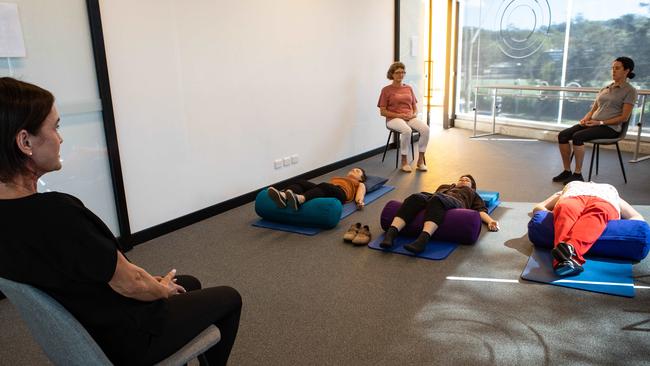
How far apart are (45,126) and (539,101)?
7.29m

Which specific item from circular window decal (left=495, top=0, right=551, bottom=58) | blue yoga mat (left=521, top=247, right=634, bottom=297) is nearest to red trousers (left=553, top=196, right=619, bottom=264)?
blue yoga mat (left=521, top=247, right=634, bottom=297)

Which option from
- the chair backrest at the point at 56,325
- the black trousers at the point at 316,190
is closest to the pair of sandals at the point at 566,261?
the black trousers at the point at 316,190

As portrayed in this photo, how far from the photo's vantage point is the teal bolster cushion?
12.3ft

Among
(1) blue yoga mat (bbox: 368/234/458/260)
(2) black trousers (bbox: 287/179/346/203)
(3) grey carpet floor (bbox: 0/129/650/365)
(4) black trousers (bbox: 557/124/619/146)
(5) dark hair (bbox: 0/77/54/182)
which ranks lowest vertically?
(3) grey carpet floor (bbox: 0/129/650/365)

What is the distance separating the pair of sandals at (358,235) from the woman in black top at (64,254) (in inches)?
81.2

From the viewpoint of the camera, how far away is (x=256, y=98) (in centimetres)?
455

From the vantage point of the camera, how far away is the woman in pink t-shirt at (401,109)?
5754 millimetres

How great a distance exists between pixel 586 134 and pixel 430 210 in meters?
2.37

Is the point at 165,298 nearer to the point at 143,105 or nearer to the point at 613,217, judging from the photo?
the point at 143,105

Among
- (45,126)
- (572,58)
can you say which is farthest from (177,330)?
(572,58)

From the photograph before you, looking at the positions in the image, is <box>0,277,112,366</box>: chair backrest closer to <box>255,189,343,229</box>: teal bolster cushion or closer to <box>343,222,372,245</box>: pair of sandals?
<box>343,222,372,245</box>: pair of sandals

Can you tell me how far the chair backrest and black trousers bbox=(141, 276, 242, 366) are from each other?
19 cm

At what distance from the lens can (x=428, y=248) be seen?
336cm

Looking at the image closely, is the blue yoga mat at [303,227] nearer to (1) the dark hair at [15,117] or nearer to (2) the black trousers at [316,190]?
(2) the black trousers at [316,190]
